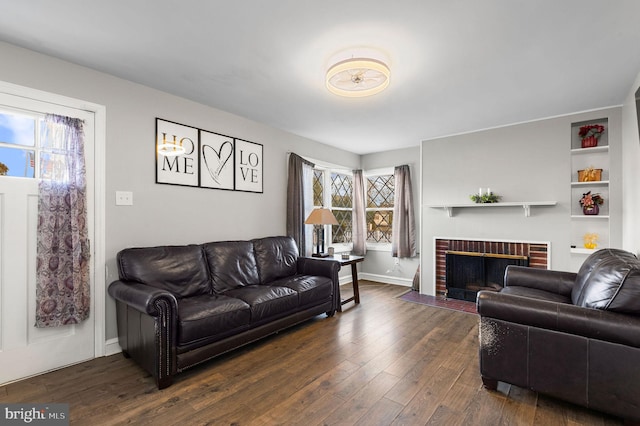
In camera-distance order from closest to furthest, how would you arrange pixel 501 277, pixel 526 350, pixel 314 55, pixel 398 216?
pixel 526 350
pixel 314 55
pixel 501 277
pixel 398 216

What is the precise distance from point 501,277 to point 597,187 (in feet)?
5.02

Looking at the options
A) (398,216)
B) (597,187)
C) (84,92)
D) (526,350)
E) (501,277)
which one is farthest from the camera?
(398,216)

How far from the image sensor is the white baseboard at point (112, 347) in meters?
2.61

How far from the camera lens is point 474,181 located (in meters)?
4.33

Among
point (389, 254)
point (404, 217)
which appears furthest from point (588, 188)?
point (389, 254)

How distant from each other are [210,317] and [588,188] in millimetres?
4439

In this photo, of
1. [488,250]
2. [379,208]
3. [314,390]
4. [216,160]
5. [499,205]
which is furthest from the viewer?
[379,208]

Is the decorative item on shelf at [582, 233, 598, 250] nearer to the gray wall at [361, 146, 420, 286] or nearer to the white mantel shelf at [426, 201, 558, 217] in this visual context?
the white mantel shelf at [426, 201, 558, 217]

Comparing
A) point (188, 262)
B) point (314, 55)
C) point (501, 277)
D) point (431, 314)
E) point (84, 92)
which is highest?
point (314, 55)

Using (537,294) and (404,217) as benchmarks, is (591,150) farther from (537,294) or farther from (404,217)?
(404,217)

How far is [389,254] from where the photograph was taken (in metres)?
5.49

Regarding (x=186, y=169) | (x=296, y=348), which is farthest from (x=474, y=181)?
(x=186, y=169)

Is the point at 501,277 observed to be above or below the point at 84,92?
below

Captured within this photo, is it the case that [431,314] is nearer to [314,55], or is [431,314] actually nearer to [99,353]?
[314,55]
